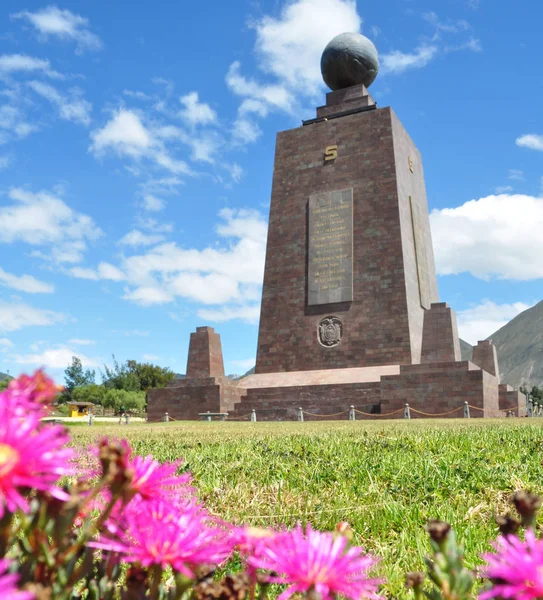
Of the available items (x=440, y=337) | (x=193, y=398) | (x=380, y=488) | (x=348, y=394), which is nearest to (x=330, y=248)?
(x=440, y=337)

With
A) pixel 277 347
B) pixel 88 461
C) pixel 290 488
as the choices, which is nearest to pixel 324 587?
pixel 290 488

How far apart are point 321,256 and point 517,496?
2175 cm

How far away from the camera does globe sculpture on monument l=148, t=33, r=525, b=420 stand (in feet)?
63.7

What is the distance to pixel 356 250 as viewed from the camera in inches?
867

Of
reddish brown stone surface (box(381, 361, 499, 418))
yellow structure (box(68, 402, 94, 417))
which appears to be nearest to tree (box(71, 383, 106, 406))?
yellow structure (box(68, 402, 94, 417))

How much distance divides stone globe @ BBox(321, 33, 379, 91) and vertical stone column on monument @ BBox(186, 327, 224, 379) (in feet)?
36.5

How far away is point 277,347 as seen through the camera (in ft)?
74.2

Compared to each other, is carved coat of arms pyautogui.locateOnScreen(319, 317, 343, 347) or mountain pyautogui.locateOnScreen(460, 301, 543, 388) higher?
mountain pyautogui.locateOnScreen(460, 301, 543, 388)

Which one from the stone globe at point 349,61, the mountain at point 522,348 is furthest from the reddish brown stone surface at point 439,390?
the mountain at point 522,348

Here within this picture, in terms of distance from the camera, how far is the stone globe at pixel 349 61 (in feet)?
80.4

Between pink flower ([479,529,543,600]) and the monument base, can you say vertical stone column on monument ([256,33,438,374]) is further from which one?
pink flower ([479,529,543,600])

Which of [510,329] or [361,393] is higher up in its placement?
[510,329]

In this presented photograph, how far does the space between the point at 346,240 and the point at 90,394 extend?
1399 inches

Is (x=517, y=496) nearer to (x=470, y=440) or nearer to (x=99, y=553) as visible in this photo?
(x=99, y=553)
